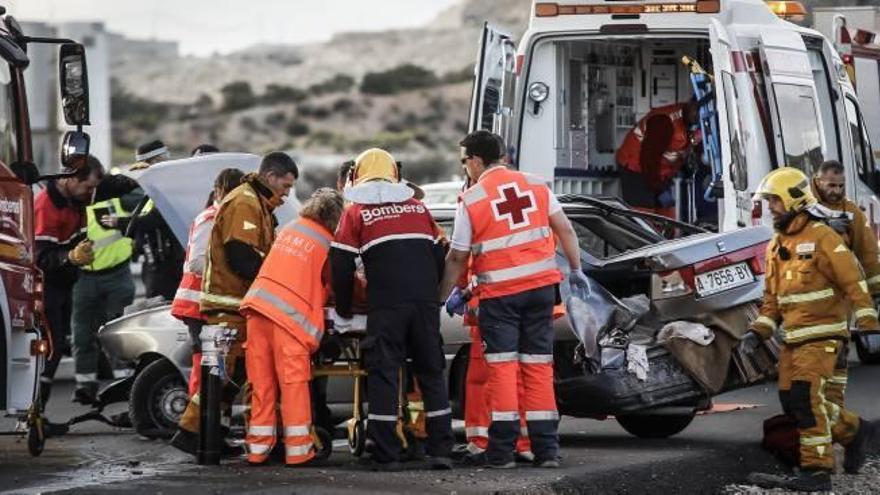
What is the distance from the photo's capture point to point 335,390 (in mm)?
11555

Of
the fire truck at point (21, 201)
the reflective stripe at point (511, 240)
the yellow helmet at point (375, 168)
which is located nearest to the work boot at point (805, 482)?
A: the reflective stripe at point (511, 240)

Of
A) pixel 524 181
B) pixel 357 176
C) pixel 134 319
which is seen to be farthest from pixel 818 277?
pixel 134 319

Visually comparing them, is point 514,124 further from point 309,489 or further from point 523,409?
point 309,489

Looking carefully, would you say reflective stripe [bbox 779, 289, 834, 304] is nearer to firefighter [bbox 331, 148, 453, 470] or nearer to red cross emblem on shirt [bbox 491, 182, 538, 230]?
red cross emblem on shirt [bbox 491, 182, 538, 230]

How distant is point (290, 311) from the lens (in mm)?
9977

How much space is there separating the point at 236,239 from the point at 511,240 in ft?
4.77

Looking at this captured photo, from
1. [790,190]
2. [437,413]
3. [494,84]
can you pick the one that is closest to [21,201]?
[437,413]

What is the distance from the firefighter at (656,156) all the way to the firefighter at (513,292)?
5.19 meters

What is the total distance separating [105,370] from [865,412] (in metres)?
5.72

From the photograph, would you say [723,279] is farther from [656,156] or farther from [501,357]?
[656,156]

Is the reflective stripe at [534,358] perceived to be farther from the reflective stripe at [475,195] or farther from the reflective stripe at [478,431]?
the reflective stripe at [475,195]

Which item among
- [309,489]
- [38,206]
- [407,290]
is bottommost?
[309,489]

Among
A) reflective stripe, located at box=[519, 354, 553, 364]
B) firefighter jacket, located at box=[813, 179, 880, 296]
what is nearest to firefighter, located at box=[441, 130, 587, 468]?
reflective stripe, located at box=[519, 354, 553, 364]

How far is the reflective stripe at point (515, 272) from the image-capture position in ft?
33.0
